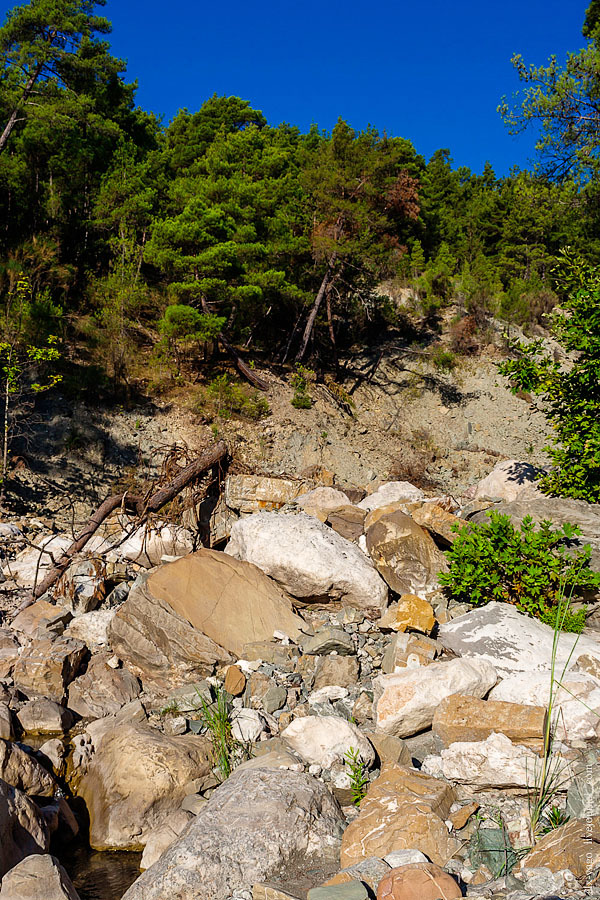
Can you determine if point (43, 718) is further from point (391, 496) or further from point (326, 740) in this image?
point (391, 496)

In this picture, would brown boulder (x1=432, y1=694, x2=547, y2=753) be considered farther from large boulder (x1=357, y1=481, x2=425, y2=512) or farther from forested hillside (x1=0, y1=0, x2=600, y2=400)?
forested hillside (x1=0, y1=0, x2=600, y2=400)

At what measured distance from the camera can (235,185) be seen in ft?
54.1

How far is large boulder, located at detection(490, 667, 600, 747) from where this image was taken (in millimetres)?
4832

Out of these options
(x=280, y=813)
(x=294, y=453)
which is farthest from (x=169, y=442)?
(x=280, y=813)

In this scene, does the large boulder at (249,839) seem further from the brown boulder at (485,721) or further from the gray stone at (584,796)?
the gray stone at (584,796)

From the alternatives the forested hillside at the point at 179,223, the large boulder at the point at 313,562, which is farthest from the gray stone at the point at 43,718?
the forested hillside at the point at 179,223

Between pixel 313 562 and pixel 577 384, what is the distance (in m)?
4.16

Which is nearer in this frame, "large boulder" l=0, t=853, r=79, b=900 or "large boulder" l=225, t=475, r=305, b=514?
"large boulder" l=0, t=853, r=79, b=900

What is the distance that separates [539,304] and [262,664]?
22183 mm

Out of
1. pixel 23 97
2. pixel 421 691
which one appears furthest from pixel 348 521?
pixel 23 97

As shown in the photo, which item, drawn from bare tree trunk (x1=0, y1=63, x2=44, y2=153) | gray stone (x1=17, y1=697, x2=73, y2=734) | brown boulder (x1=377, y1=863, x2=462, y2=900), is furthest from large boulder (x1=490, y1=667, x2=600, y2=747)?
bare tree trunk (x1=0, y1=63, x2=44, y2=153)

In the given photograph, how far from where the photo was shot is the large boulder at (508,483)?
996 centimetres

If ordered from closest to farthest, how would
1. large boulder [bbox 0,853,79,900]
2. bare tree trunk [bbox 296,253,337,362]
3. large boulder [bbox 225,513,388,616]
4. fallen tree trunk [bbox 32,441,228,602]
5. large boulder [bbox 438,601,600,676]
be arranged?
1. large boulder [bbox 0,853,79,900]
2. large boulder [bbox 438,601,600,676]
3. large boulder [bbox 225,513,388,616]
4. fallen tree trunk [bbox 32,441,228,602]
5. bare tree trunk [bbox 296,253,337,362]

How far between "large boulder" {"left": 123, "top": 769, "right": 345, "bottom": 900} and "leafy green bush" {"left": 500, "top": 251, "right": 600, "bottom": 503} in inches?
217
